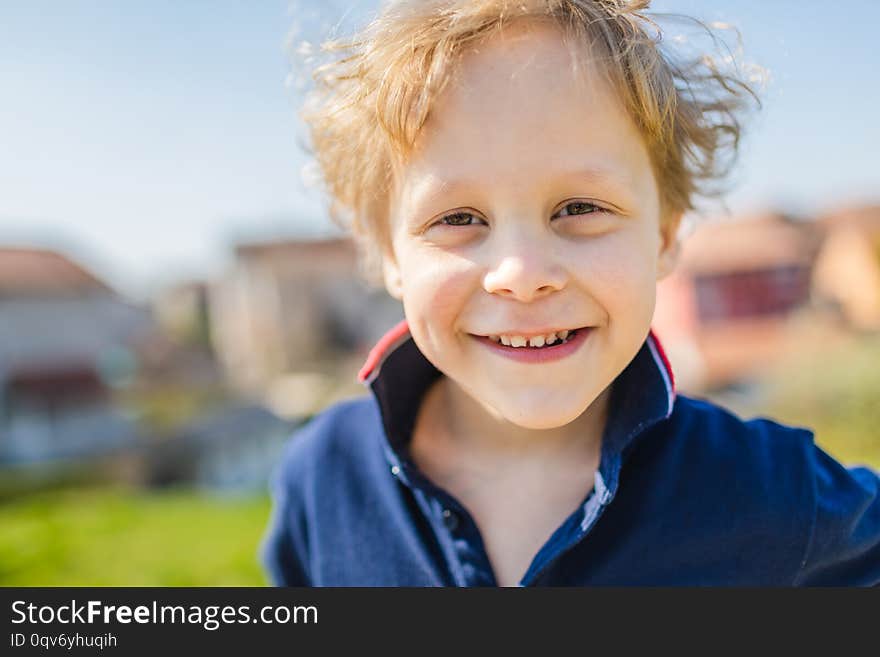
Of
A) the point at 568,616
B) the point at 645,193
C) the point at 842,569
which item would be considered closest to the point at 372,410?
the point at 568,616

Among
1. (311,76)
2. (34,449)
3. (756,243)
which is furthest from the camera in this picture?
(756,243)

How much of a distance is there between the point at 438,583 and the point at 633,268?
46cm

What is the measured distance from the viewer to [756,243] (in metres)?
13.6

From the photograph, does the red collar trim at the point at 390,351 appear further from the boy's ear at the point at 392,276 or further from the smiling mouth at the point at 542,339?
the smiling mouth at the point at 542,339

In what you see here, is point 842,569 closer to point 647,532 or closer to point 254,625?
point 647,532

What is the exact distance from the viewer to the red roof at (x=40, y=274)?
28.7 ft

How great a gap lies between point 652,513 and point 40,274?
30.4 ft

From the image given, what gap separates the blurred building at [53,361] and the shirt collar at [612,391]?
8.60 meters

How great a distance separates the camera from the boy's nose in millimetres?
873

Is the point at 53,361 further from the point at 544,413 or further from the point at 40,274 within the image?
the point at 544,413

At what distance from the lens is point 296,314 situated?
18000 millimetres

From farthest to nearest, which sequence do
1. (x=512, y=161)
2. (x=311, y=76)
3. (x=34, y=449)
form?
(x=34, y=449), (x=311, y=76), (x=512, y=161)

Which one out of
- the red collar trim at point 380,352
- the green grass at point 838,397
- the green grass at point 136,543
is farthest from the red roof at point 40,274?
the red collar trim at point 380,352

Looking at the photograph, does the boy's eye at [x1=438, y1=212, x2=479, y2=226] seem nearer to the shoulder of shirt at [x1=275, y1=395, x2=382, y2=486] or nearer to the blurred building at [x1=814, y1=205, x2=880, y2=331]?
the shoulder of shirt at [x1=275, y1=395, x2=382, y2=486]
